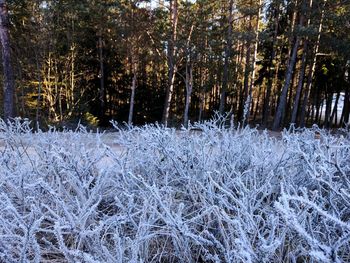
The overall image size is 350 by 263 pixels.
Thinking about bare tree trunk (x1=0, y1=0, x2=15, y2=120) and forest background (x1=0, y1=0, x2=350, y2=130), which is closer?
bare tree trunk (x1=0, y1=0, x2=15, y2=120)

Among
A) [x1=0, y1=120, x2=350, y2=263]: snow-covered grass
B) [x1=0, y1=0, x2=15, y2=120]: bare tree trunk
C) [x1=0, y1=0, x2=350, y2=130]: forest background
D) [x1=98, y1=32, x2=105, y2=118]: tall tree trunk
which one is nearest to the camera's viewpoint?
[x1=0, y1=120, x2=350, y2=263]: snow-covered grass

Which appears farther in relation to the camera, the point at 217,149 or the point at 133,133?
the point at 133,133

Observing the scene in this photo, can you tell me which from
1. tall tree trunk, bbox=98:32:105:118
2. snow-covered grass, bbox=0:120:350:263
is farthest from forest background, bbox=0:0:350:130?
snow-covered grass, bbox=0:120:350:263

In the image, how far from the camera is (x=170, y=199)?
1873 mm

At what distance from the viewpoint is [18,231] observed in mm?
1817

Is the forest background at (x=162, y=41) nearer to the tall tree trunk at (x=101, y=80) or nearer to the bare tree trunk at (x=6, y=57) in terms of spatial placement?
the tall tree trunk at (x=101, y=80)

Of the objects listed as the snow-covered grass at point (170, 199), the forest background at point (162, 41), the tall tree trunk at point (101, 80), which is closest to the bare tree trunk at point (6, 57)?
the forest background at point (162, 41)

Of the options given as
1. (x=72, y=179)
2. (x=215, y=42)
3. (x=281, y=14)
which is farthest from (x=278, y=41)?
(x=72, y=179)

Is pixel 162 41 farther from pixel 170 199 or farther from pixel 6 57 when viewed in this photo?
pixel 170 199

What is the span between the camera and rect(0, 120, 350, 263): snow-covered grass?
1.47 metres

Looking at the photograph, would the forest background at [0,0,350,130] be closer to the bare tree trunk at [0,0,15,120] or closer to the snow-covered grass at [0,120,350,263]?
the bare tree trunk at [0,0,15,120]

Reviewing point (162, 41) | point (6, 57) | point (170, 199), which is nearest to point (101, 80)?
point (162, 41)

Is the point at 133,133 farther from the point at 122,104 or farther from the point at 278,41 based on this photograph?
the point at 122,104

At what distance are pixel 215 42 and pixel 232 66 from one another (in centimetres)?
194
